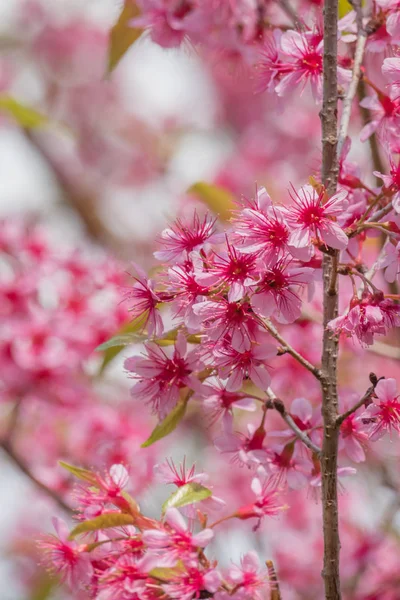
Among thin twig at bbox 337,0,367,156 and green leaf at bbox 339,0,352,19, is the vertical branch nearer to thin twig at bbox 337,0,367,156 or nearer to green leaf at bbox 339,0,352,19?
thin twig at bbox 337,0,367,156

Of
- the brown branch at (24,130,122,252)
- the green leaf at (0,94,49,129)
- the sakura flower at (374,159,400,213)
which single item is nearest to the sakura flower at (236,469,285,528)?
the sakura flower at (374,159,400,213)

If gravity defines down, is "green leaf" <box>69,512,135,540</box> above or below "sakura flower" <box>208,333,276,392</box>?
below

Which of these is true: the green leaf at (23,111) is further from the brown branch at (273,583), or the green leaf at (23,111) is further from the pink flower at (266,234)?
the brown branch at (273,583)

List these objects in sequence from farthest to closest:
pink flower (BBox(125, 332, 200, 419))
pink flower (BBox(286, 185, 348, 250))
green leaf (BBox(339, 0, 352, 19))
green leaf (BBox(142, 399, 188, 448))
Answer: green leaf (BBox(339, 0, 352, 19)) → green leaf (BBox(142, 399, 188, 448)) → pink flower (BBox(125, 332, 200, 419)) → pink flower (BBox(286, 185, 348, 250))

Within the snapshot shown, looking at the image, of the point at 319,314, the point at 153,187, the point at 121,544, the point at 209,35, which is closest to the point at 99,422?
the point at 319,314

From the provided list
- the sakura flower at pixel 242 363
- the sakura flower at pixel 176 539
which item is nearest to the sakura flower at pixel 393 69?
the sakura flower at pixel 242 363

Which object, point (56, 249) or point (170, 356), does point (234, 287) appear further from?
point (56, 249)
